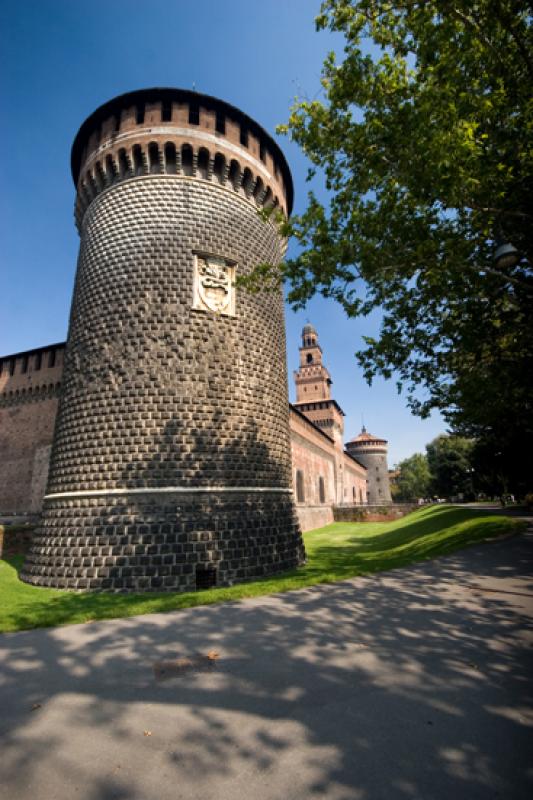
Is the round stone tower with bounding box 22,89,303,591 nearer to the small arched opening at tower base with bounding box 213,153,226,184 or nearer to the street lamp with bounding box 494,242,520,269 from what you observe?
the small arched opening at tower base with bounding box 213,153,226,184

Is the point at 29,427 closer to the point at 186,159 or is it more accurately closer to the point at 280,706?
the point at 186,159

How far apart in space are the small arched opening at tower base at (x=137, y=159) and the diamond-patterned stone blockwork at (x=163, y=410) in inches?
14.6

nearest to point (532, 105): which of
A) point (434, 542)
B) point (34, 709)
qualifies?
point (34, 709)

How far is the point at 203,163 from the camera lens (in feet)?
47.3

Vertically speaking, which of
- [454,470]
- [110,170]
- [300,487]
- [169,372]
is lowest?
[300,487]

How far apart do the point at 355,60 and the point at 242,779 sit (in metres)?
12.1

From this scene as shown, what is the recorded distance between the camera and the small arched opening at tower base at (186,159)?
14.2 meters

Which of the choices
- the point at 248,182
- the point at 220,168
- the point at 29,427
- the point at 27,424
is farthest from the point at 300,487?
the point at 220,168

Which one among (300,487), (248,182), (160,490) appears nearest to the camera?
(160,490)

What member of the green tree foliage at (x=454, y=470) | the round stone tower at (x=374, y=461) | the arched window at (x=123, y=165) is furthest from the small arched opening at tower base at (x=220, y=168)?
the round stone tower at (x=374, y=461)

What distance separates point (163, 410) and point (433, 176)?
8885 mm

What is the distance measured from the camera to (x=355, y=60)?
880cm

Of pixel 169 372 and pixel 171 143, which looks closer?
pixel 169 372

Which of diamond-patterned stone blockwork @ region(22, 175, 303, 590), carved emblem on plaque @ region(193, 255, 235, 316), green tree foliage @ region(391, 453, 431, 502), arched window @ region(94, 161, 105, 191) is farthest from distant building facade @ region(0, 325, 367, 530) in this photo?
green tree foliage @ region(391, 453, 431, 502)
